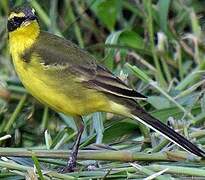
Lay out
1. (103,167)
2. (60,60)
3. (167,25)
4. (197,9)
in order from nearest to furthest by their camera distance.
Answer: (103,167) → (60,60) → (167,25) → (197,9)

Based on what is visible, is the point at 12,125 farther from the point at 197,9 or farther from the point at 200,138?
the point at 197,9

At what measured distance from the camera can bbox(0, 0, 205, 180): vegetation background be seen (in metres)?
3.76

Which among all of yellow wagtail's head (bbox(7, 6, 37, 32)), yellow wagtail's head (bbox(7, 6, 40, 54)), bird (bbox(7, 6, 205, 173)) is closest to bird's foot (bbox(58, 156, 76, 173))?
bird (bbox(7, 6, 205, 173))

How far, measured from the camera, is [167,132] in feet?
12.5

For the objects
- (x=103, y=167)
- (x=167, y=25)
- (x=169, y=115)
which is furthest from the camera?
(x=167, y=25)

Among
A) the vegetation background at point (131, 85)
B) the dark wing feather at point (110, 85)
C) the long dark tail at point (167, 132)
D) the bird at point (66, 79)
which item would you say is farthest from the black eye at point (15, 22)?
the long dark tail at point (167, 132)

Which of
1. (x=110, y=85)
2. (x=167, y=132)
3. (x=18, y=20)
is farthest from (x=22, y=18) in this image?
(x=167, y=132)

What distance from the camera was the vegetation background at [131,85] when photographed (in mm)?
3758

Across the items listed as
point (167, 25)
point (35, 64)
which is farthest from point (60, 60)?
point (167, 25)

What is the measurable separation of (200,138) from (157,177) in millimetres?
672

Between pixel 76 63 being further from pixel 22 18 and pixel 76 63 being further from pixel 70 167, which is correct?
pixel 70 167

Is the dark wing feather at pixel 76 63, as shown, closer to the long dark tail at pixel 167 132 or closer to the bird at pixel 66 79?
the bird at pixel 66 79

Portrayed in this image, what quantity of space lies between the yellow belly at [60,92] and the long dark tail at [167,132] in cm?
16

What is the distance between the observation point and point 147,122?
3.90m
